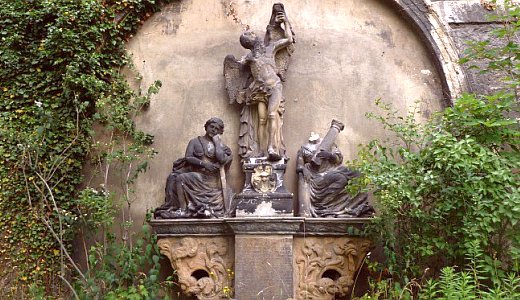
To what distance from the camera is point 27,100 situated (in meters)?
8.13

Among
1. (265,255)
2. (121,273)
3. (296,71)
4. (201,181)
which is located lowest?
(121,273)

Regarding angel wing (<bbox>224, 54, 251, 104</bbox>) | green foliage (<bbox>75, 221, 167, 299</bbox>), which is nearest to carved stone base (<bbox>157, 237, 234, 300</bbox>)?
green foliage (<bbox>75, 221, 167, 299</bbox>)

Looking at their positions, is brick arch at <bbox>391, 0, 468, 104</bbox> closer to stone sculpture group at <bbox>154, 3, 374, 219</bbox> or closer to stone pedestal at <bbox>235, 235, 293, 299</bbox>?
stone sculpture group at <bbox>154, 3, 374, 219</bbox>

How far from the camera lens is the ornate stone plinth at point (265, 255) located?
23.2 feet

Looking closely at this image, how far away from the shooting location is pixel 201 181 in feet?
24.7

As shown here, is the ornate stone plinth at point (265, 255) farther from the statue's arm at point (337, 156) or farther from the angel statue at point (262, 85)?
the angel statue at point (262, 85)

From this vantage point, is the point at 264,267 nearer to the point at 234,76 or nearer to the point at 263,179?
the point at 263,179

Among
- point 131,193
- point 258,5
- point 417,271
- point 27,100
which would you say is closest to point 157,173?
point 131,193

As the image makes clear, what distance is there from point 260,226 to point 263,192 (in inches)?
15.9

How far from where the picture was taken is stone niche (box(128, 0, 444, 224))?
8078mm

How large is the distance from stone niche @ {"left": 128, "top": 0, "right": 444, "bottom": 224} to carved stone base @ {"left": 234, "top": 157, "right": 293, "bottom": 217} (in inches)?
17.8

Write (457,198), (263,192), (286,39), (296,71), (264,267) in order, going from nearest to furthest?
(457,198) < (264,267) < (263,192) < (286,39) < (296,71)

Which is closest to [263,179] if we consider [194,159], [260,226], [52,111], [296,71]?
[260,226]

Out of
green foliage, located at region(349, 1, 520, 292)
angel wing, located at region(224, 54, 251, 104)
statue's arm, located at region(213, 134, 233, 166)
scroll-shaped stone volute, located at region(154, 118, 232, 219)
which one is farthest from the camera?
angel wing, located at region(224, 54, 251, 104)
